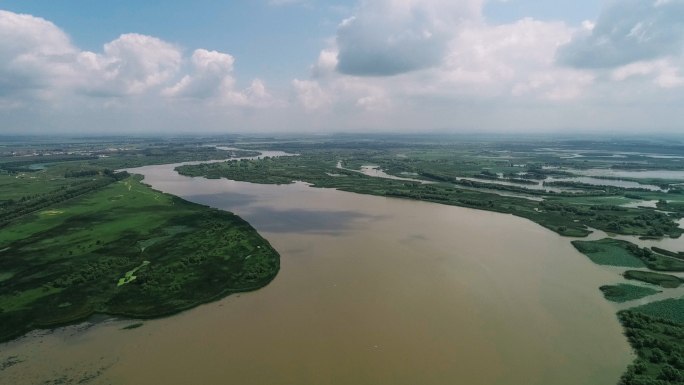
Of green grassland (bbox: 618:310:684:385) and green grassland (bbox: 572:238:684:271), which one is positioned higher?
green grassland (bbox: 572:238:684:271)

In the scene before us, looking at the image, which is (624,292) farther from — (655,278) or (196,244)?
(196,244)

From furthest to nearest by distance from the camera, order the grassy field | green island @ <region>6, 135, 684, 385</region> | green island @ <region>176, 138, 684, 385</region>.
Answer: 1. the grassy field
2. green island @ <region>6, 135, 684, 385</region>
3. green island @ <region>176, 138, 684, 385</region>

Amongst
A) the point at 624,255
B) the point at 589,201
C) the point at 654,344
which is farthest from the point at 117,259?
the point at 589,201

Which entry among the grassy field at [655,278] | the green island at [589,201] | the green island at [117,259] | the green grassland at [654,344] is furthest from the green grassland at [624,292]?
the green island at [117,259]

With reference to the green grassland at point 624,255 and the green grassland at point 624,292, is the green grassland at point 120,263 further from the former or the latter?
the green grassland at point 624,255

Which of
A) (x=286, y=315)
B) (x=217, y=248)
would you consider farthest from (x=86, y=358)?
(x=217, y=248)

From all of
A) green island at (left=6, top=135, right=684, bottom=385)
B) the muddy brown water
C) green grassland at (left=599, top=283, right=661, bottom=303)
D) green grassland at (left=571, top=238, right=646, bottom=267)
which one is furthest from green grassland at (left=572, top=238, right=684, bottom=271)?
green grassland at (left=599, top=283, right=661, bottom=303)

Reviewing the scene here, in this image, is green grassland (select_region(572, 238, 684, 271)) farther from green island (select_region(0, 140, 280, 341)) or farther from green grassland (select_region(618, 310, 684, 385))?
green island (select_region(0, 140, 280, 341))
